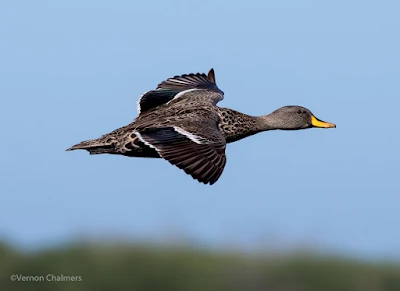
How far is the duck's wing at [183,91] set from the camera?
18.7 m

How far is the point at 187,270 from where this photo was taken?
67.9 m

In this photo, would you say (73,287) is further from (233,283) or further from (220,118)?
(220,118)

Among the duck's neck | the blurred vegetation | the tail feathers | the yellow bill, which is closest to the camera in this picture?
the tail feathers

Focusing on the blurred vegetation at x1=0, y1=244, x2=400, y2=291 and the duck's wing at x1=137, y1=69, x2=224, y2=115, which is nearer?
the duck's wing at x1=137, y1=69, x2=224, y2=115

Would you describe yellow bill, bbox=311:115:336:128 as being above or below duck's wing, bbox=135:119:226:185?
above

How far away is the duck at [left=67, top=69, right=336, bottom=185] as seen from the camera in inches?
611

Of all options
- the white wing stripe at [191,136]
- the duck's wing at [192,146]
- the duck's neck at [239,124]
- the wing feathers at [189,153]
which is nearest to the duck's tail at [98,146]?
the duck's wing at [192,146]

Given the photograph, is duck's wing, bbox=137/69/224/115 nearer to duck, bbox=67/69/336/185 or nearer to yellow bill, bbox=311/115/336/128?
duck, bbox=67/69/336/185

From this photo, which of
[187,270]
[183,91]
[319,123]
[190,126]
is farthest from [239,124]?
[187,270]

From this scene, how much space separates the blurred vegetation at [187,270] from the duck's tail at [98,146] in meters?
41.8

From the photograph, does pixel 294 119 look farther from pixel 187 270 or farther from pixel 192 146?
pixel 187 270

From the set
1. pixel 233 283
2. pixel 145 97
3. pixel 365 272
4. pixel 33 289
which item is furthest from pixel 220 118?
pixel 33 289

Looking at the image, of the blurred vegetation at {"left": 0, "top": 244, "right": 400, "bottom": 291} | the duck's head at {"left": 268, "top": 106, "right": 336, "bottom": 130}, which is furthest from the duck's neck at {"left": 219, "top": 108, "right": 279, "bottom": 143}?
the blurred vegetation at {"left": 0, "top": 244, "right": 400, "bottom": 291}

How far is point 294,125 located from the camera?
61.4ft
